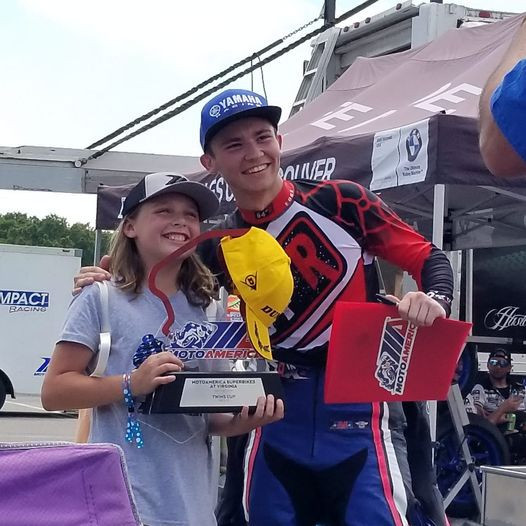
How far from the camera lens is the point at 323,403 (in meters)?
2.79

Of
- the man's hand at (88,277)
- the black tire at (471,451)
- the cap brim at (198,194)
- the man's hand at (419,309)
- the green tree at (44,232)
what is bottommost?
the black tire at (471,451)

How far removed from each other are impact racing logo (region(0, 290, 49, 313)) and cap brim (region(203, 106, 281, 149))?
13239 millimetres

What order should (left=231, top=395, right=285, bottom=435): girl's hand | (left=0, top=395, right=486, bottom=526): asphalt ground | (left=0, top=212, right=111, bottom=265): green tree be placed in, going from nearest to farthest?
(left=231, top=395, right=285, bottom=435): girl's hand, (left=0, top=395, right=486, bottom=526): asphalt ground, (left=0, top=212, right=111, bottom=265): green tree

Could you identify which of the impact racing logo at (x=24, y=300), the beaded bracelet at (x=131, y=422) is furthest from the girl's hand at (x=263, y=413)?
the impact racing logo at (x=24, y=300)

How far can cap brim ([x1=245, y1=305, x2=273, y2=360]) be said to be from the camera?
8.31 feet

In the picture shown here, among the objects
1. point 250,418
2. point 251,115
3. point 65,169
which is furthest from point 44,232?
point 250,418

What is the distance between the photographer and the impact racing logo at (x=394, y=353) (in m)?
2.60

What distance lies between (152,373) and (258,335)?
0.37 m

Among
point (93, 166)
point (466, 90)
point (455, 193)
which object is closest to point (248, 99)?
point (466, 90)

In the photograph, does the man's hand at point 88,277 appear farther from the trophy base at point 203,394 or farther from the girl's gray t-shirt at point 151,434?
the trophy base at point 203,394

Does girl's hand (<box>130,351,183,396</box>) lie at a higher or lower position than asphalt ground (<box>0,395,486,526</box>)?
higher

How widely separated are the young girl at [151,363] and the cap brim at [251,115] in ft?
0.94

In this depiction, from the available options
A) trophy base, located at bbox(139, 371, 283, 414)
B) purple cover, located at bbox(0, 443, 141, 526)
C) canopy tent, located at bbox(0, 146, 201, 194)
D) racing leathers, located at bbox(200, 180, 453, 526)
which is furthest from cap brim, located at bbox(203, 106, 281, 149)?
canopy tent, located at bbox(0, 146, 201, 194)

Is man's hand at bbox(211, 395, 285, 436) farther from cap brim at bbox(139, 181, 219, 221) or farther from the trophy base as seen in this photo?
cap brim at bbox(139, 181, 219, 221)
